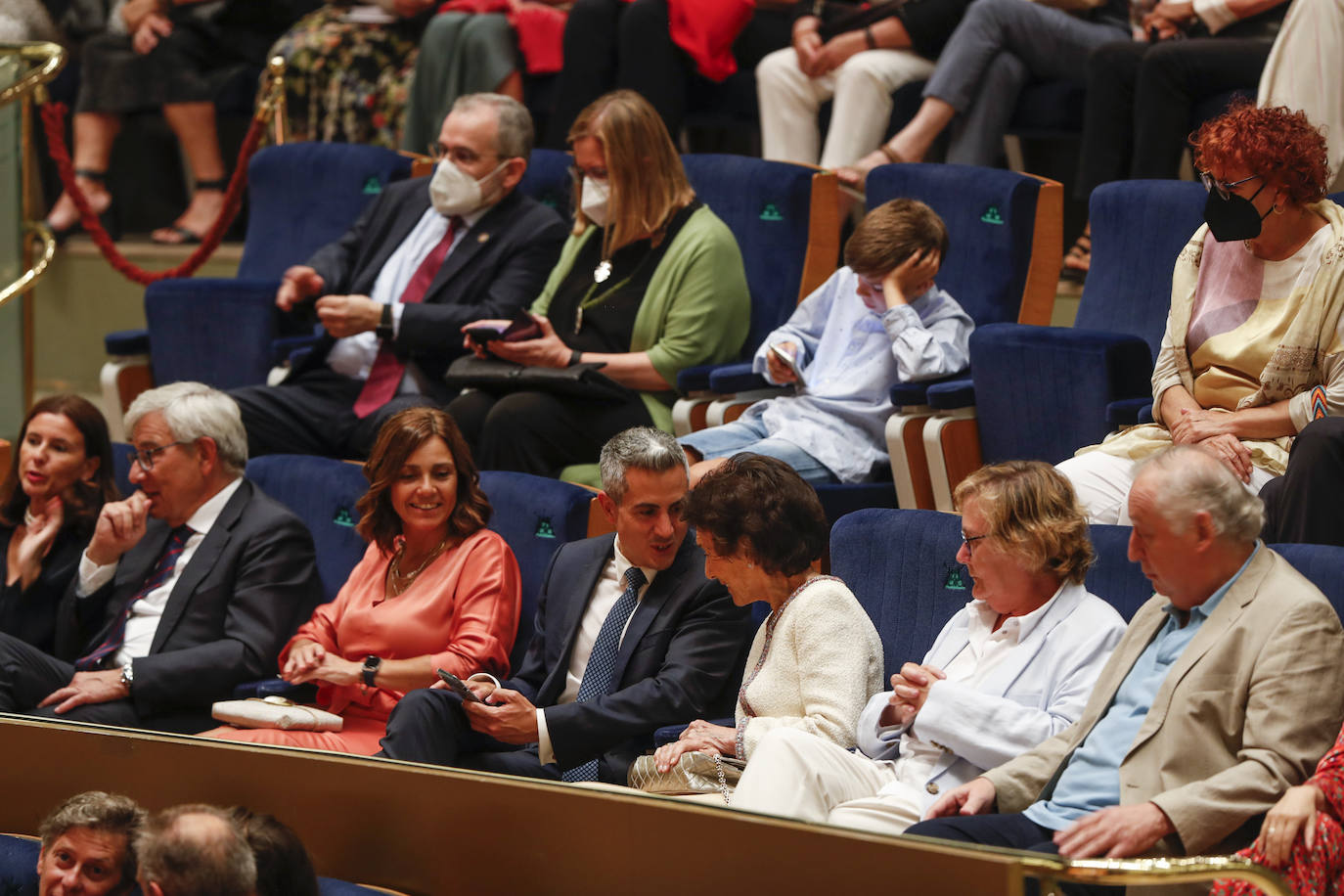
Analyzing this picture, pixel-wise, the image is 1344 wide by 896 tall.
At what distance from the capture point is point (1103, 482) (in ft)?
9.37

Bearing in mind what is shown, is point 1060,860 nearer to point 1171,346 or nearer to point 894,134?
point 1171,346

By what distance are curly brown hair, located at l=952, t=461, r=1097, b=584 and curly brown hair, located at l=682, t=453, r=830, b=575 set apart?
0.29 metres

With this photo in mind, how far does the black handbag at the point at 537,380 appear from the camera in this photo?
3.61 metres

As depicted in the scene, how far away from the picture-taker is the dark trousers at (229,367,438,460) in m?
3.92

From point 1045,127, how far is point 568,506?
185 centimetres

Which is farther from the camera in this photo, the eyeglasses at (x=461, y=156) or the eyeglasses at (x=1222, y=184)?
the eyeglasses at (x=461, y=156)

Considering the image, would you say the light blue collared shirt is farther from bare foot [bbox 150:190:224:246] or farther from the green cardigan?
bare foot [bbox 150:190:224:246]

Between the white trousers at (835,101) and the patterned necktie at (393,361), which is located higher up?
the white trousers at (835,101)

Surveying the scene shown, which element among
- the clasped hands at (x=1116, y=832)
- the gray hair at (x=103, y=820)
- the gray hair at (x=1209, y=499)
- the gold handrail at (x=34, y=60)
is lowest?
the gray hair at (x=103, y=820)

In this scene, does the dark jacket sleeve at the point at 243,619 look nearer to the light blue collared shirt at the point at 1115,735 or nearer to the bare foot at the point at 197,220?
the light blue collared shirt at the point at 1115,735

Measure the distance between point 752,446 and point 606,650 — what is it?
2.62 feet

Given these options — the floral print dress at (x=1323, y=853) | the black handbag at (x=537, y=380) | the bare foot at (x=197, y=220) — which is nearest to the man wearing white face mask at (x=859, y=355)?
the black handbag at (x=537, y=380)

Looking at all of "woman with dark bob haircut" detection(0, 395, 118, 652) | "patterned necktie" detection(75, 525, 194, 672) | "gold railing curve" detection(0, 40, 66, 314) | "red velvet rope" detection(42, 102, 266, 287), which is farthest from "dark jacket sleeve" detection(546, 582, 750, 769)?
"red velvet rope" detection(42, 102, 266, 287)

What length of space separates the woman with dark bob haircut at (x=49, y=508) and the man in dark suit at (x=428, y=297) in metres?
0.54
